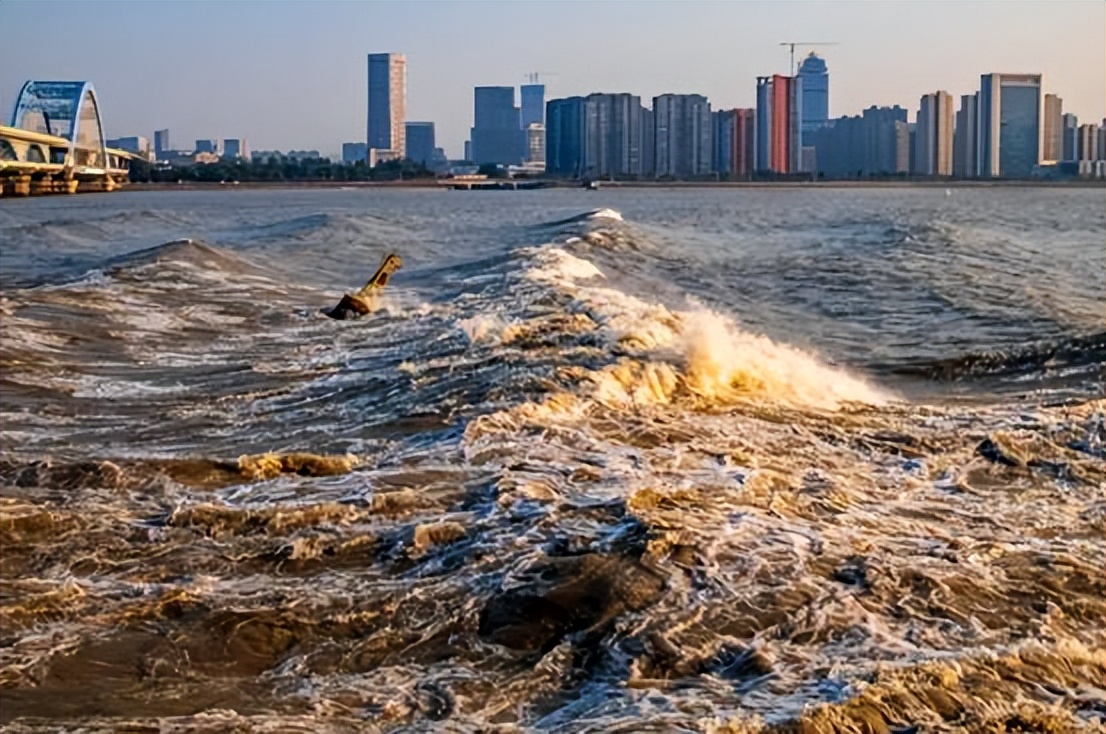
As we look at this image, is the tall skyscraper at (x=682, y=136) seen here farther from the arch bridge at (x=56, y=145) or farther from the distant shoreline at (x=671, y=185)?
the arch bridge at (x=56, y=145)

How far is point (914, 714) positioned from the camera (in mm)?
4680

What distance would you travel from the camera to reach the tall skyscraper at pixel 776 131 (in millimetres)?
163750

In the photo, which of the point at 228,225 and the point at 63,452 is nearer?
the point at 63,452

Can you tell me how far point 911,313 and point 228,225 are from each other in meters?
35.5

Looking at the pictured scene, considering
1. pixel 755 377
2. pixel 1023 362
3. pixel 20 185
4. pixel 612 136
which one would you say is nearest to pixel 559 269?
pixel 1023 362

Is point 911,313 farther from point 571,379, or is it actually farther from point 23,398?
point 23,398

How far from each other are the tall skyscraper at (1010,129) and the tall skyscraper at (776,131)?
28.1m

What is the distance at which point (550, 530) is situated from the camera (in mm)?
6691

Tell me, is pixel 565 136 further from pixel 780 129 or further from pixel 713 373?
pixel 713 373

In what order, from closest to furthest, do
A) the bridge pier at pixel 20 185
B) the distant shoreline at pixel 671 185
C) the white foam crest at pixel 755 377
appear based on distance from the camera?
the white foam crest at pixel 755 377, the bridge pier at pixel 20 185, the distant shoreline at pixel 671 185

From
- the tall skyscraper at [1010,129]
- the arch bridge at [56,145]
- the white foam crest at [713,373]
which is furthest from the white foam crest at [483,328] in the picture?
the tall skyscraper at [1010,129]

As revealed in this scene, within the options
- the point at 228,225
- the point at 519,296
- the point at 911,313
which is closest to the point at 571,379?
the point at 519,296

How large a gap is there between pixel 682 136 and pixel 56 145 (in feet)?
281

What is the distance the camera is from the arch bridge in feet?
297
